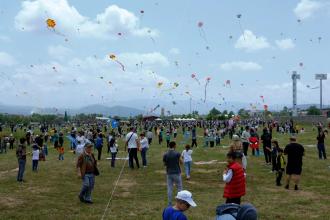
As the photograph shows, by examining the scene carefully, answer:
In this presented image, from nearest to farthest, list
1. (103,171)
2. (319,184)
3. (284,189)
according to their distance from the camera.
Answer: (284,189)
(319,184)
(103,171)

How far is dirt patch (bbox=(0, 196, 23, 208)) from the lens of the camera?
1175 cm

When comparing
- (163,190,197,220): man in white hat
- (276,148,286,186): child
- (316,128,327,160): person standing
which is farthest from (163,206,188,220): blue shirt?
(316,128,327,160): person standing

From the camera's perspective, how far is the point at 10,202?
12109 mm

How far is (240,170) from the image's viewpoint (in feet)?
28.4

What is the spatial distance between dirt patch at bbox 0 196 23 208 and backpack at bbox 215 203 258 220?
8.52 meters

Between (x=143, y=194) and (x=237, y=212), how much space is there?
9.55 meters

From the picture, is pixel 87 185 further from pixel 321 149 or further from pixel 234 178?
pixel 321 149

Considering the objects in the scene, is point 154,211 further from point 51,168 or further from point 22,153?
point 51,168

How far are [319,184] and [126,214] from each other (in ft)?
25.0

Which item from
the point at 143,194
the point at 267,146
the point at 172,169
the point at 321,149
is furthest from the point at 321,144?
the point at 172,169

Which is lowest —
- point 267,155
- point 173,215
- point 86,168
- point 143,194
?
point 143,194

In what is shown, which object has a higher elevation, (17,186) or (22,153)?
(22,153)

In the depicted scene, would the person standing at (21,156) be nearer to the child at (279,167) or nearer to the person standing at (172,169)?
the person standing at (172,169)

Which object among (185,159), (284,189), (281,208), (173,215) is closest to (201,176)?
(185,159)
